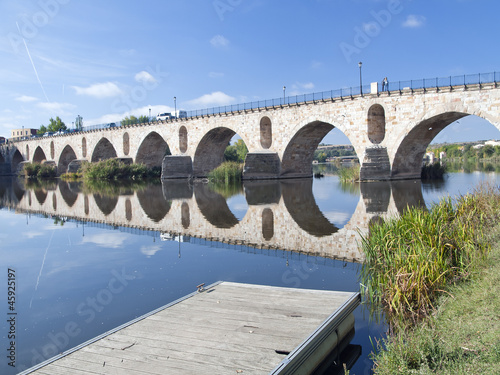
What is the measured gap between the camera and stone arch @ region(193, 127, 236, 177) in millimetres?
35688

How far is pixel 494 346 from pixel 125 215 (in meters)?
12.7

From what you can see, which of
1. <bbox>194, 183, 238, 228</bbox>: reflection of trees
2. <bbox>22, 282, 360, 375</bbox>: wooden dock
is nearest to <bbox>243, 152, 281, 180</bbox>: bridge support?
<bbox>194, 183, 238, 228</bbox>: reflection of trees

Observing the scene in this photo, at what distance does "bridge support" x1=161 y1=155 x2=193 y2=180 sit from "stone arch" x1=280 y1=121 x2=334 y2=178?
1008cm

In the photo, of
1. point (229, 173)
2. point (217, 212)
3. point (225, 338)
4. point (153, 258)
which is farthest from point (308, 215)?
point (229, 173)

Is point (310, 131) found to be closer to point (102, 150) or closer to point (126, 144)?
point (126, 144)

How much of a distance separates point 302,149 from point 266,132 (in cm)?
286

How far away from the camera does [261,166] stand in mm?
28844

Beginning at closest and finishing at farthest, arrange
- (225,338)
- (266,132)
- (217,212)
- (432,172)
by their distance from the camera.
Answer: (225,338), (217,212), (432,172), (266,132)

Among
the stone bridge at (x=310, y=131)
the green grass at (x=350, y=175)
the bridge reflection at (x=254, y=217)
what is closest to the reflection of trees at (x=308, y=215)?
the bridge reflection at (x=254, y=217)

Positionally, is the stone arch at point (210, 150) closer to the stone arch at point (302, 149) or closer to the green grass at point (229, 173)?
the green grass at point (229, 173)

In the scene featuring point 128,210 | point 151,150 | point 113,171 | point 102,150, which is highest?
point 102,150

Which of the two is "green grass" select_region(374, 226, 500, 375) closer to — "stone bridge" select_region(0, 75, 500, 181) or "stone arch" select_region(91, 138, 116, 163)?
"stone bridge" select_region(0, 75, 500, 181)

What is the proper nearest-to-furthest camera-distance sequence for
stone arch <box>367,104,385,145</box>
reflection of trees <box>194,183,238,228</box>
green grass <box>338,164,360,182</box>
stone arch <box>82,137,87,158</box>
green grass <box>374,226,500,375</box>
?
green grass <box>374,226,500,375</box> < reflection of trees <box>194,183,238,228</box> < stone arch <box>367,104,385,145</box> < green grass <box>338,164,360,182</box> < stone arch <box>82,137,87,158</box>

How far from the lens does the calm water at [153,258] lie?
16.9ft
